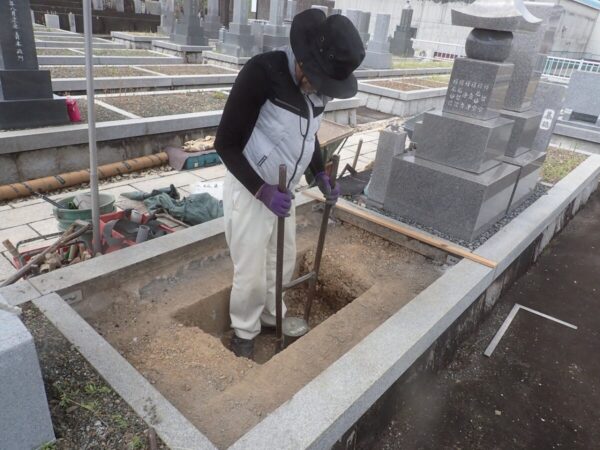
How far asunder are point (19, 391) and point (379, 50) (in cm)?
1770

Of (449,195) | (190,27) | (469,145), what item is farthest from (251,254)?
(190,27)

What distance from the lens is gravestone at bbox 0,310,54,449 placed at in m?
1.70

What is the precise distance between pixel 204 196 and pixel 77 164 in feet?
9.10

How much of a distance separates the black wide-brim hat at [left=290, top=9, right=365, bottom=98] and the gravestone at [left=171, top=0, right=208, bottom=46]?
593 inches

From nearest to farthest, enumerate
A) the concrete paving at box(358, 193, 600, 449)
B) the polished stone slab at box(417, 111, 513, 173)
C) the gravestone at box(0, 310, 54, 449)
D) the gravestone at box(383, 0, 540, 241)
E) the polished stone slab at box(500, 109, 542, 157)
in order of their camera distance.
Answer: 1. the gravestone at box(0, 310, 54, 449)
2. the concrete paving at box(358, 193, 600, 449)
3. the gravestone at box(383, 0, 540, 241)
4. the polished stone slab at box(417, 111, 513, 173)
5. the polished stone slab at box(500, 109, 542, 157)

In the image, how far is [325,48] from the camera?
8.00 ft

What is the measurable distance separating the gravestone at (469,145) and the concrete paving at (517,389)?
1080mm

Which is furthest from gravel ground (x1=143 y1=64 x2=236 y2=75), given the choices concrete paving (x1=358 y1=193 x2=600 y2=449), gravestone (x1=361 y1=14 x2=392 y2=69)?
concrete paving (x1=358 y1=193 x2=600 y2=449)

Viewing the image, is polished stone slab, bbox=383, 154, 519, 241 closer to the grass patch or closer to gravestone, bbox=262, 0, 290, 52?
the grass patch

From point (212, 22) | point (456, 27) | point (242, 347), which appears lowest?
point (242, 347)

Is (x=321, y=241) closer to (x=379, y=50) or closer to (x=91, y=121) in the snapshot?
(x=91, y=121)

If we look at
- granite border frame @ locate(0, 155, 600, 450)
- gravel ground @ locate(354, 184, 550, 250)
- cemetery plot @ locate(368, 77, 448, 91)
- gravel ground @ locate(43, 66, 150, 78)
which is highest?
cemetery plot @ locate(368, 77, 448, 91)

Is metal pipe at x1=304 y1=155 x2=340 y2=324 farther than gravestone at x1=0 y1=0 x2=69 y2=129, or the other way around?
gravestone at x1=0 y1=0 x2=69 y2=129

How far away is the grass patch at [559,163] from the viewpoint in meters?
6.94
